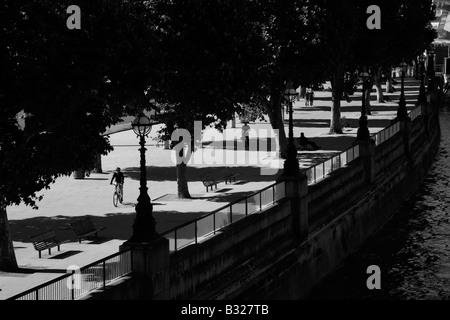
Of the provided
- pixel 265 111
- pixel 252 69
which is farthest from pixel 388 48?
pixel 252 69

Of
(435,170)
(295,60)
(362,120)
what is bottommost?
(435,170)

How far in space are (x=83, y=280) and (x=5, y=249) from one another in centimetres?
741

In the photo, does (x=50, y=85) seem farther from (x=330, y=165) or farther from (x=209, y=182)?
(x=209, y=182)

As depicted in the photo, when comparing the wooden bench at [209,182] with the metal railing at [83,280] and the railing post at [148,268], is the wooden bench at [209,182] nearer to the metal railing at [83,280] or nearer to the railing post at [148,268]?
the railing post at [148,268]

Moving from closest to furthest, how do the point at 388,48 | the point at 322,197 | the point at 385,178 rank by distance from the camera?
1. the point at 322,197
2. the point at 385,178
3. the point at 388,48

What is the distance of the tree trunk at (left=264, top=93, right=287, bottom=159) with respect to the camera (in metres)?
50.8

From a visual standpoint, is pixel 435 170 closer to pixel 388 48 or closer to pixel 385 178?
pixel 388 48

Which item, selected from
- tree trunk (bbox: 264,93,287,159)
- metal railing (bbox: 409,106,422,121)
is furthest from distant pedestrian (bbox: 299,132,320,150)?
metal railing (bbox: 409,106,422,121)

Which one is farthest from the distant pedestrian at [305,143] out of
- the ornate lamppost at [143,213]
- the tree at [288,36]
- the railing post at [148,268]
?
the ornate lamppost at [143,213]

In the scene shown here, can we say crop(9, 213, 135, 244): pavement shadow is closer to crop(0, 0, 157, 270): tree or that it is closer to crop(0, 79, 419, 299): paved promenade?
crop(0, 79, 419, 299): paved promenade

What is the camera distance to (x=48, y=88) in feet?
82.6

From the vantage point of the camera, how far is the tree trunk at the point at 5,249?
2692 cm

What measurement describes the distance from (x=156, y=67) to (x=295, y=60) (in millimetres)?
17441

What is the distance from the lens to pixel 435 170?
61.8 meters
